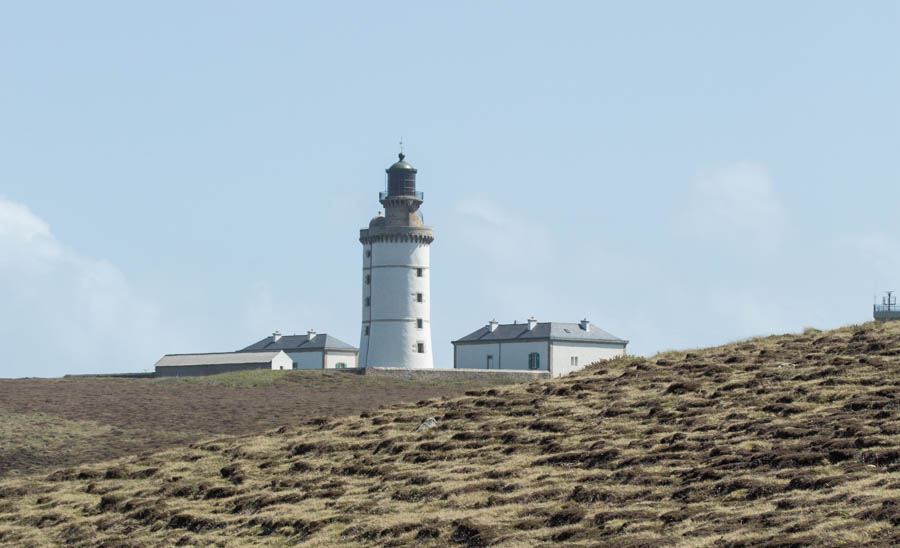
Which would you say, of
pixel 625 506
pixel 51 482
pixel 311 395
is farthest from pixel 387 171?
pixel 625 506

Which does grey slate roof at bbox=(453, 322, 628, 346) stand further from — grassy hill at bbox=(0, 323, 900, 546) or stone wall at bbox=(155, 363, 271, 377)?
grassy hill at bbox=(0, 323, 900, 546)

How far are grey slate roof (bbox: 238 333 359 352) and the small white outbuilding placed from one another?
926cm

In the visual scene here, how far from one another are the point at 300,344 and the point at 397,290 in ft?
63.4

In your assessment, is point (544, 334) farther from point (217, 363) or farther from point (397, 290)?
point (217, 363)

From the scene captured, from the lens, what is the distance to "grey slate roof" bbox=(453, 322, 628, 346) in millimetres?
109125

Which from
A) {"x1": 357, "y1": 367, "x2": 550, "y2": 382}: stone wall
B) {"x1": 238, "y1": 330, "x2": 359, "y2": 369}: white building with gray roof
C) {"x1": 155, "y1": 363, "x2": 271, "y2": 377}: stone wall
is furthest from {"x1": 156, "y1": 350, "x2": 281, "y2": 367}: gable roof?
{"x1": 357, "y1": 367, "x2": 550, "y2": 382}: stone wall

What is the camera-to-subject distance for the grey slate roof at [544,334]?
109 metres

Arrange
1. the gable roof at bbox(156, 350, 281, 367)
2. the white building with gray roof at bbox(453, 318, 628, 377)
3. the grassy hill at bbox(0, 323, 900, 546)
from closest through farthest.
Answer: the grassy hill at bbox(0, 323, 900, 546), the gable roof at bbox(156, 350, 281, 367), the white building with gray roof at bbox(453, 318, 628, 377)

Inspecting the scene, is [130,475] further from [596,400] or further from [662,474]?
[662,474]

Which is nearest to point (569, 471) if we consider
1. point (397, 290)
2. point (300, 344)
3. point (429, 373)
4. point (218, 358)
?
point (429, 373)

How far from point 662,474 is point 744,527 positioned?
20.8 feet

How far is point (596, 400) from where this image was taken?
43094 mm

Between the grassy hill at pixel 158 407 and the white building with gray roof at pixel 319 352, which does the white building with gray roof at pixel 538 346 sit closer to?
the white building with gray roof at pixel 319 352

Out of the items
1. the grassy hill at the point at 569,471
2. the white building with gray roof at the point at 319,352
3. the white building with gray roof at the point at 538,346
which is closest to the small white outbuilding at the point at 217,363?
the white building with gray roof at the point at 319,352
